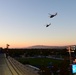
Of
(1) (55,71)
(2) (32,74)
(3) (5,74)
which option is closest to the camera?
(2) (32,74)

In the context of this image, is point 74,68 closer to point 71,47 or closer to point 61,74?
point 71,47

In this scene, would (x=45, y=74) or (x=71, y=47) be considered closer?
(x=71, y=47)

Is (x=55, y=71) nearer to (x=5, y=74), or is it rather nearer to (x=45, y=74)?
(x=45, y=74)

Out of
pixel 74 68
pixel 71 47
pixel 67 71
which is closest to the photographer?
pixel 74 68

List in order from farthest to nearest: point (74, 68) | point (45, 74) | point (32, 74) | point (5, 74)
A: point (45, 74)
point (5, 74)
point (74, 68)
point (32, 74)

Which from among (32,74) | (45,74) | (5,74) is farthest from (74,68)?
(45,74)

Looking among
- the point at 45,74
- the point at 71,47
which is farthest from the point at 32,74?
the point at 45,74

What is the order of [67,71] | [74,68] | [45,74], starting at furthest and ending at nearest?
[67,71] → [45,74] → [74,68]

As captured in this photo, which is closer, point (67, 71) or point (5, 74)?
point (5, 74)

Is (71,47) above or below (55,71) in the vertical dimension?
above
